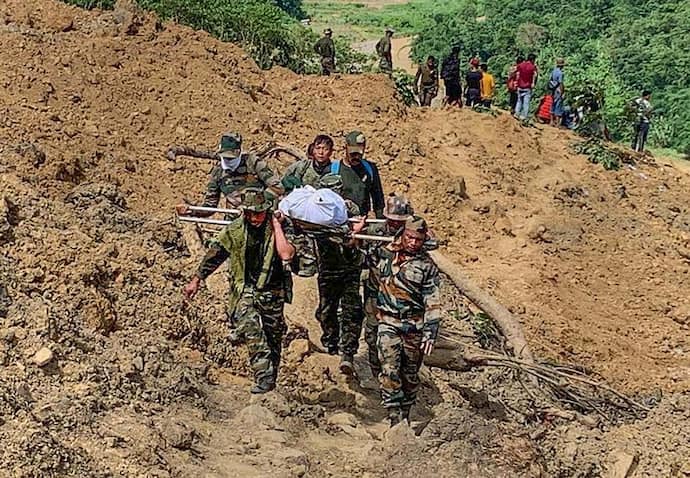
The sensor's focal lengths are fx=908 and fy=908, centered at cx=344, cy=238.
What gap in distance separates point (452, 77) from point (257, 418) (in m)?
11.3

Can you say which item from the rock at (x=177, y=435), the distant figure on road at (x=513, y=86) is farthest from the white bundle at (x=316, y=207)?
the distant figure on road at (x=513, y=86)

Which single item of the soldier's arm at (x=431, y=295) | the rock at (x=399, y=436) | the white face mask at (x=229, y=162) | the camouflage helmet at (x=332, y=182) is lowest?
the rock at (x=399, y=436)

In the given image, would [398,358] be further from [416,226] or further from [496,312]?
[496,312]

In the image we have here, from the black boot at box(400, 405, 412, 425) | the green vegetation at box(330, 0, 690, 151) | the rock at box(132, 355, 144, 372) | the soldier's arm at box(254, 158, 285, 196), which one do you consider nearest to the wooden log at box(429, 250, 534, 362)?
the black boot at box(400, 405, 412, 425)

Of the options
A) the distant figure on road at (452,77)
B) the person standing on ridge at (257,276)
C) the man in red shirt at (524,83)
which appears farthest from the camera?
the distant figure on road at (452,77)

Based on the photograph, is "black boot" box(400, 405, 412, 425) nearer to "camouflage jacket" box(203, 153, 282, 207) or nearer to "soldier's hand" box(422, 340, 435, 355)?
"soldier's hand" box(422, 340, 435, 355)

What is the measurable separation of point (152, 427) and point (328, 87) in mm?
10410

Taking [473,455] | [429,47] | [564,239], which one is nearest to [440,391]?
[473,455]

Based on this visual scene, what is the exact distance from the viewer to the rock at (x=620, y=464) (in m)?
6.47

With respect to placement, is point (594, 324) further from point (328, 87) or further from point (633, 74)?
point (633, 74)

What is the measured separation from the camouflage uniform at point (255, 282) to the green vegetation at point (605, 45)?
12.3 m

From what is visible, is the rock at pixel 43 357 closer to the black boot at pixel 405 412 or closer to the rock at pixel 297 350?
the rock at pixel 297 350

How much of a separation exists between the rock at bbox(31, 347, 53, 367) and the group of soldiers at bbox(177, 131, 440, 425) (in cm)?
102

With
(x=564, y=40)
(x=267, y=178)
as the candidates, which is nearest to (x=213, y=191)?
(x=267, y=178)
